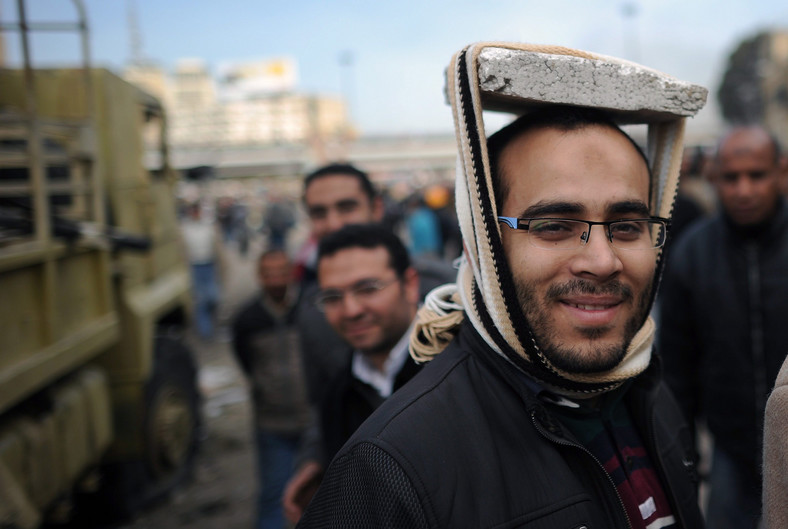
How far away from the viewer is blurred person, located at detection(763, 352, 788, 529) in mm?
1004

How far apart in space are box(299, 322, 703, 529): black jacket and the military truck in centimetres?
202

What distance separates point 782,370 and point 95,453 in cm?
350

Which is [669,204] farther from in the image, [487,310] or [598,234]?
[487,310]

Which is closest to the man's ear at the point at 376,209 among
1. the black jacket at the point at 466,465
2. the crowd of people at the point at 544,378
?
the crowd of people at the point at 544,378

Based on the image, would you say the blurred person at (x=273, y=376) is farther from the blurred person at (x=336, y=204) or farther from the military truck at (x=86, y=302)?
the military truck at (x=86, y=302)

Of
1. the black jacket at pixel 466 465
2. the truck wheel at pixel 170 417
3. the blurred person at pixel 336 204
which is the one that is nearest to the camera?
the black jacket at pixel 466 465

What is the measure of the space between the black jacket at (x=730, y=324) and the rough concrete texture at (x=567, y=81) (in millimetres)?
1740

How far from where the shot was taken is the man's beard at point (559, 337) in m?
1.27

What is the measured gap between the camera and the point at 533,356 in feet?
4.14

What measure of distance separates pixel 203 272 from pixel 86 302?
6295mm

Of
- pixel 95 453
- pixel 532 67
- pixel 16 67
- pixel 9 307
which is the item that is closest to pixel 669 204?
pixel 532 67

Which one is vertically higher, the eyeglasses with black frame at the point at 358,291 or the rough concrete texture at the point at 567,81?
the rough concrete texture at the point at 567,81

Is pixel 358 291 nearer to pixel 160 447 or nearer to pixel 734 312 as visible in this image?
pixel 734 312

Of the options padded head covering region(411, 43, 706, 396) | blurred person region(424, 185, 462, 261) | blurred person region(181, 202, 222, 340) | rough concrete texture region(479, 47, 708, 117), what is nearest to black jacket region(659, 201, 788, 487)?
padded head covering region(411, 43, 706, 396)
